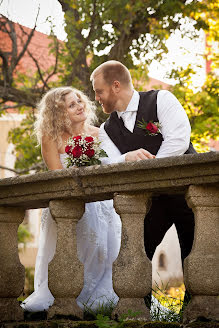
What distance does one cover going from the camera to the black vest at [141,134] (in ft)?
14.2

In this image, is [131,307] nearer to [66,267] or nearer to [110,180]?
[66,267]

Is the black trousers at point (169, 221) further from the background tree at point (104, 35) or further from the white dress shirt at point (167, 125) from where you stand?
the background tree at point (104, 35)

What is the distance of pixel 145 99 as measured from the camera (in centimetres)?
445

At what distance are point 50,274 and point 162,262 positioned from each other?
18.9 m

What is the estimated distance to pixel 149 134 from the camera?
4199 mm

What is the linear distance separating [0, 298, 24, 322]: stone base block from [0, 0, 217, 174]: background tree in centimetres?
600

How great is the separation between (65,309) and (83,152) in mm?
1070

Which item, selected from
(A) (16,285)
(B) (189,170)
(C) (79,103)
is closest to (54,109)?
(C) (79,103)

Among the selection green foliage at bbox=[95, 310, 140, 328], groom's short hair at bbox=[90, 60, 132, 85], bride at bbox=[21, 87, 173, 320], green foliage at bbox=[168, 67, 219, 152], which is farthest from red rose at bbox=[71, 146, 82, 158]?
green foliage at bbox=[168, 67, 219, 152]

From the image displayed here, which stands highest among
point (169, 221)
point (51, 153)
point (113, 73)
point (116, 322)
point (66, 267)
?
point (113, 73)

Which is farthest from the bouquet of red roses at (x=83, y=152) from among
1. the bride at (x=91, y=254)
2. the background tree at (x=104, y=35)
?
the background tree at (x=104, y=35)

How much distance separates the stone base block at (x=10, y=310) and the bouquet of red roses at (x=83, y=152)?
0.97 m

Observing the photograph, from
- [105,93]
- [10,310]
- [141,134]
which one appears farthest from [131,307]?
[105,93]

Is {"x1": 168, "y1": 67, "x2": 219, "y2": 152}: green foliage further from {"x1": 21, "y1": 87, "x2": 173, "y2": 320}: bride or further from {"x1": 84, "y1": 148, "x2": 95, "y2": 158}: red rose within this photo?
{"x1": 84, "y1": 148, "x2": 95, "y2": 158}: red rose
